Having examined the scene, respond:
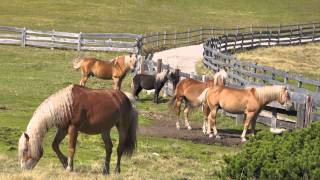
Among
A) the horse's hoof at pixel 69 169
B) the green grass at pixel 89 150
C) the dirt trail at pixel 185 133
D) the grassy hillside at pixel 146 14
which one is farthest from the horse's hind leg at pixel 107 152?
the grassy hillside at pixel 146 14

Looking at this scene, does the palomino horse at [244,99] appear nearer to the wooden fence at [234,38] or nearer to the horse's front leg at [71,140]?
the horse's front leg at [71,140]

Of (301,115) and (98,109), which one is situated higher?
(98,109)

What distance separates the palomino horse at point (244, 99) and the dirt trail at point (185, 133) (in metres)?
0.31

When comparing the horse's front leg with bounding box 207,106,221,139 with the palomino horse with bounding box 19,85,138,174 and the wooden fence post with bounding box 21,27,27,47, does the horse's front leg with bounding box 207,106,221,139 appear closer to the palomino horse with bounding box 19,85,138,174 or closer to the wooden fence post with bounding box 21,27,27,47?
the palomino horse with bounding box 19,85,138,174

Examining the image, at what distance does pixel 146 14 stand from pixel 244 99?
54.0 m

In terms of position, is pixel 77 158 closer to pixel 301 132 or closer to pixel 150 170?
pixel 150 170

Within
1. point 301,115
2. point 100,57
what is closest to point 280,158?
point 301,115

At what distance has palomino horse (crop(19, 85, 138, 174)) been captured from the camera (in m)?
10.8

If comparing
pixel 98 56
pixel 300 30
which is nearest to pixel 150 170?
pixel 98 56

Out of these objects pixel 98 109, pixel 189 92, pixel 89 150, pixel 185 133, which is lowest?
pixel 185 133

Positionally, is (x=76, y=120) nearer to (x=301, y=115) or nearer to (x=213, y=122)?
(x=213, y=122)

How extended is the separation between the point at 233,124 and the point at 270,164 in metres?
11.3

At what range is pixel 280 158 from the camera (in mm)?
9234

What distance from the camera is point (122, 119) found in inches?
473
